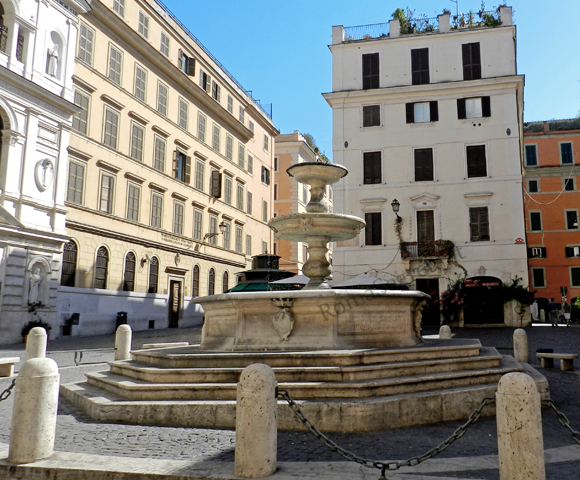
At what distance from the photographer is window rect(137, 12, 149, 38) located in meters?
27.2

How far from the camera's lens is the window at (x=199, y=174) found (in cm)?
3183

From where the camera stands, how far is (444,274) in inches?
1067

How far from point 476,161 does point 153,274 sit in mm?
17217

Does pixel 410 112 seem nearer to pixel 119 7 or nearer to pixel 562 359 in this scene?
pixel 119 7

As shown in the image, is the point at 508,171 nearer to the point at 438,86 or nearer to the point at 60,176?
the point at 438,86

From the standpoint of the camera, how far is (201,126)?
108 ft

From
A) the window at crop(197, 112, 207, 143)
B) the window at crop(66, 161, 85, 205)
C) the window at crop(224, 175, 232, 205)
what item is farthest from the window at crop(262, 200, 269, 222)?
Result: the window at crop(66, 161, 85, 205)

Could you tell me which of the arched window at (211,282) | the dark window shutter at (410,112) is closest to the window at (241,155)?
the arched window at (211,282)

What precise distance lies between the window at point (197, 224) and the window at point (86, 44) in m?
10.4

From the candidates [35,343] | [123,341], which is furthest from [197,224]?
[35,343]

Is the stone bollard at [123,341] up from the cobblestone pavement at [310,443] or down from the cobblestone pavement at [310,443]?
up

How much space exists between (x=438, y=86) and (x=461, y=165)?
4357 mm

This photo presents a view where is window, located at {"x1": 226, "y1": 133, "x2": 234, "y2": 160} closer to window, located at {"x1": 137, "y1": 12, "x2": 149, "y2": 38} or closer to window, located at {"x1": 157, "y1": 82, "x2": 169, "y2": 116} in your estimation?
window, located at {"x1": 157, "y1": 82, "x2": 169, "y2": 116}

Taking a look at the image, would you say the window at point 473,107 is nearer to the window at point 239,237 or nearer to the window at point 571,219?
the window at point 239,237
